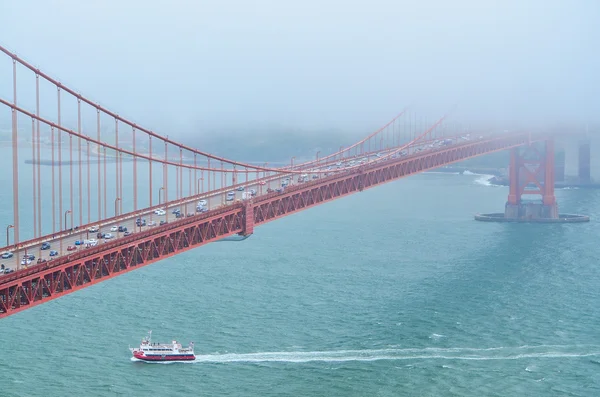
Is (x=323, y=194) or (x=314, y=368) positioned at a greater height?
(x=323, y=194)

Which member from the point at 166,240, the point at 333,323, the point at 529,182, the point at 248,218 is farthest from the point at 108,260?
the point at 529,182

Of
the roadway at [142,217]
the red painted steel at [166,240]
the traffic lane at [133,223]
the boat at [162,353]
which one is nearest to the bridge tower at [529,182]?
the red painted steel at [166,240]

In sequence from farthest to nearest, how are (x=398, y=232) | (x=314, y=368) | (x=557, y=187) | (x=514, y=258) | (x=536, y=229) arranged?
(x=557, y=187), (x=536, y=229), (x=398, y=232), (x=514, y=258), (x=314, y=368)

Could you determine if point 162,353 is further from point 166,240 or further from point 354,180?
point 354,180

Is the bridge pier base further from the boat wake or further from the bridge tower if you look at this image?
the boat wake

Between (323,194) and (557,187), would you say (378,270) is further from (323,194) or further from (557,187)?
(557,187)

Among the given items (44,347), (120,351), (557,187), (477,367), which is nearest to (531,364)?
(477,367)

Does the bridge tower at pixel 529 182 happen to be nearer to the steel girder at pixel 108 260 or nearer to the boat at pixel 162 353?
the steel girder at pixel 108 260
